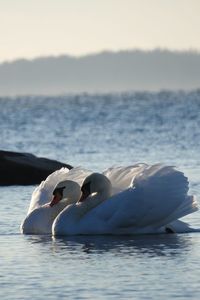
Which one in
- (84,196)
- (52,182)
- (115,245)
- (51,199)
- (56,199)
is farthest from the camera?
(52,182)

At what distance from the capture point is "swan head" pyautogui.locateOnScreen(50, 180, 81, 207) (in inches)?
862

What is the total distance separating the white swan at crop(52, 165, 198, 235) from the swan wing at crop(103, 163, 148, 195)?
0.31 metres

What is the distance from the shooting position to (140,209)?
21.1 metres

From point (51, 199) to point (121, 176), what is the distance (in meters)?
1.06

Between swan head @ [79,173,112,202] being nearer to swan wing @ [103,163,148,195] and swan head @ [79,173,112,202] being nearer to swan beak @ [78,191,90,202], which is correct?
swan beak @ [78,191,90,202]

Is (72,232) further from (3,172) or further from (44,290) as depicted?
(3,172)

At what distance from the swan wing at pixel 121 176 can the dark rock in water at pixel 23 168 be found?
8131 millimetres

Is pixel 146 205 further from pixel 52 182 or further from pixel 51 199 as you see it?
pixel 52 182

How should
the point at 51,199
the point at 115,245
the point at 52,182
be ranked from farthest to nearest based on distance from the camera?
the point at 52,182 < the point at 51,199 < the point at 115,245

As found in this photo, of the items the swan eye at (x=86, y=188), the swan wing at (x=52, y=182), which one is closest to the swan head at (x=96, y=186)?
the swan eye at (x=86, y=188)

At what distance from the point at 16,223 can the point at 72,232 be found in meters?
1.61

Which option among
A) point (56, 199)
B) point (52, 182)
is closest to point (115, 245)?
point (56, 199)

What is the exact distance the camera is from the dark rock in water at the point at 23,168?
30.3 metres

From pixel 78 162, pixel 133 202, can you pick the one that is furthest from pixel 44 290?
pixel 78 162
